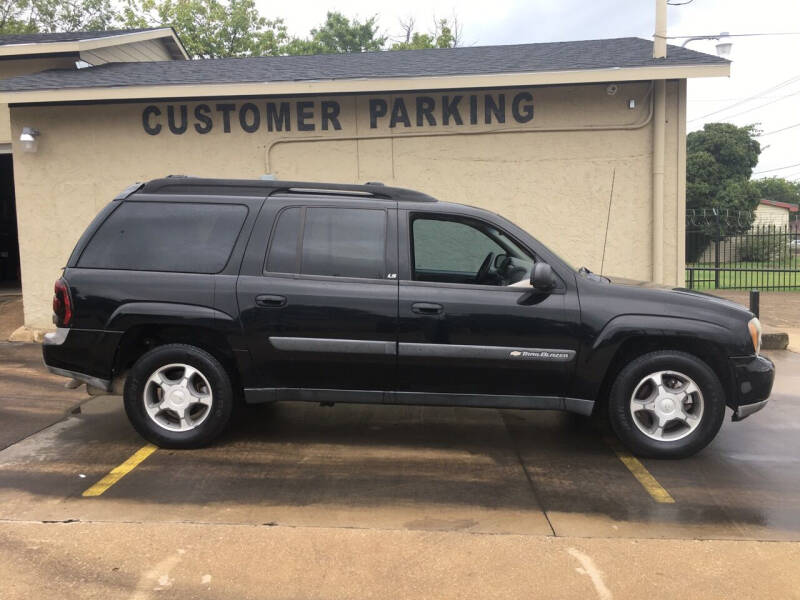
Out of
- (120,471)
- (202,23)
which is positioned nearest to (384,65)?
(120,471)

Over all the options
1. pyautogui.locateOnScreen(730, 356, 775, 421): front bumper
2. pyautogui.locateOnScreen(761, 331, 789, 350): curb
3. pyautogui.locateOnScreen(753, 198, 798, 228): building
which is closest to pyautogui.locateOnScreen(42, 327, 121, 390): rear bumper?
pyautogui.locateOnScreen(730, 356, 775, 421): front bumper

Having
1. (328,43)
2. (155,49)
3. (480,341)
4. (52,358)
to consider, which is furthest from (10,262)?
(328,43)

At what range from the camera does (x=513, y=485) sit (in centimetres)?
441

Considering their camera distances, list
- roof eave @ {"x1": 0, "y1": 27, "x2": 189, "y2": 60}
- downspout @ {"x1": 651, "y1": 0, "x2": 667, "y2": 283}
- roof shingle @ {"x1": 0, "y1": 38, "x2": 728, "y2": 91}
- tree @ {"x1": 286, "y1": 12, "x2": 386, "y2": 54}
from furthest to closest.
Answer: tree @ {"x1": 286, "y1": 12, "x2": 386, "y2": 54}, roof eave @ {"x1": 0, "y1": 27, "x2": 189, "y2": 60}, roof shingle @ {"x1": 0, "y1": 38, "x2": 728, "y2": 91}, downspout @ {"x1": 651, "y1": 0, "x2": 667, "y2": 283}

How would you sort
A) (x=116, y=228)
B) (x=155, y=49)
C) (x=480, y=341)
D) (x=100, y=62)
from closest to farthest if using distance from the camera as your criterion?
A: (x=480, y=341) → (x=116, y=228) → (x=100, y=62) → (x=155, y=49)

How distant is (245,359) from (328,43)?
3767 centimetres

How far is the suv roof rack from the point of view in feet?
16.6

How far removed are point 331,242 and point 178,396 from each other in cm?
158

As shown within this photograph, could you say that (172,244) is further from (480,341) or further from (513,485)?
(513,485)

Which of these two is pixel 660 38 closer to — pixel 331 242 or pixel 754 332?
pixel 754 332

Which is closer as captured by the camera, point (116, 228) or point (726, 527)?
point (726, 527)

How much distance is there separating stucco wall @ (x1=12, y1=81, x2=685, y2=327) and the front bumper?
4534 mm

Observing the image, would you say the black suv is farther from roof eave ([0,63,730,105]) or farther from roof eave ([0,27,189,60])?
roof eave ([0,27,189,60])

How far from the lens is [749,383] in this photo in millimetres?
4746
